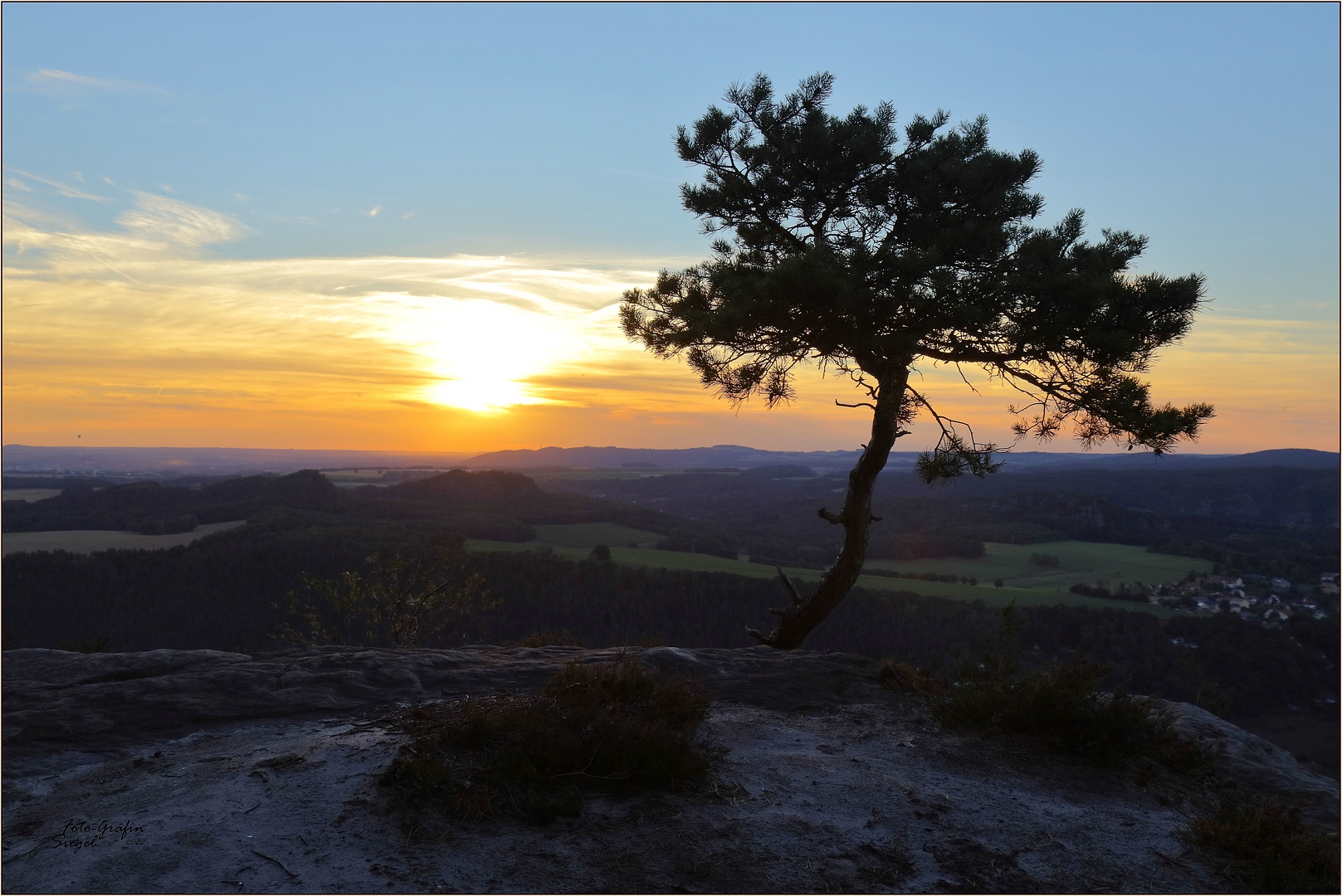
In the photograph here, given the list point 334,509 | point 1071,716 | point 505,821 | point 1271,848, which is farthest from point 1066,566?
point 505,821

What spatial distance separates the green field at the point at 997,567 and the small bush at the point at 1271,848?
45617 mm

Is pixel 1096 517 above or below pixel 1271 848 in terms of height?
below

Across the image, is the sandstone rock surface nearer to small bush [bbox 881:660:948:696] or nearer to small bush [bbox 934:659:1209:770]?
small bush [bbox 934:659:1209:770]

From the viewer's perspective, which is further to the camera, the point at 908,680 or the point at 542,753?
the point at 908,680

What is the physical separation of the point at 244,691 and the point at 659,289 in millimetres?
7034

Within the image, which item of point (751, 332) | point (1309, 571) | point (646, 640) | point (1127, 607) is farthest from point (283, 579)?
point (1309, 571)

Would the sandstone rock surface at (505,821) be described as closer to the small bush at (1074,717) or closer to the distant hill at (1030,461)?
the small bush at (1074,717)

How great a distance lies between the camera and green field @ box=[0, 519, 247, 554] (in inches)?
1982

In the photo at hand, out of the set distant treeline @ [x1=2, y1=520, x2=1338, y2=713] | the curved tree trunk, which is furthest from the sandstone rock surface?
distant treeline @ [x1=2, y1=520, x2=1338, y2=713]

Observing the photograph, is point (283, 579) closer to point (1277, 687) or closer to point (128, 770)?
point (128, 770)

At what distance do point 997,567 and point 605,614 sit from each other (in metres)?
36.7

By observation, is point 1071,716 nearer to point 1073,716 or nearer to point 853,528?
point 1073,716

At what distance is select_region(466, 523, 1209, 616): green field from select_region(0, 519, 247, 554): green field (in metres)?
20.1

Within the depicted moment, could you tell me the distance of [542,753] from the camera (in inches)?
215
